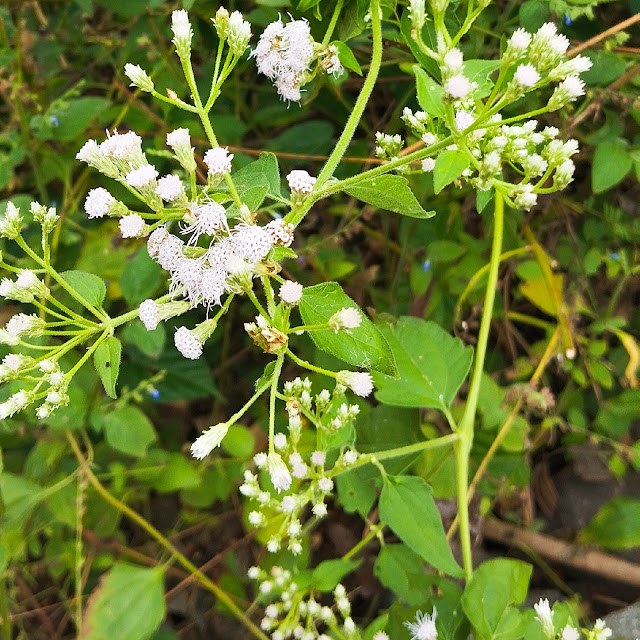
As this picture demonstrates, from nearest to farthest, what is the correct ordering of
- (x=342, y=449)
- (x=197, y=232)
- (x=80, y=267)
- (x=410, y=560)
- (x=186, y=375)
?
(x=197, y=232) < (x=342, y=449) < (x=410, y=560) < (x=80, y=267) < (x=186, y=375)

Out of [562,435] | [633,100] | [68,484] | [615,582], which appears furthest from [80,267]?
[615,582]

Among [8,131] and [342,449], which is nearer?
[342,449]

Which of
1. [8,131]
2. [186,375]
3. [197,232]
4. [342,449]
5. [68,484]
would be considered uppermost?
[197,232]

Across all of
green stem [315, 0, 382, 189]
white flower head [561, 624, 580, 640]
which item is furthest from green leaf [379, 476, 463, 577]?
green stem [315, 0, 382, 189]

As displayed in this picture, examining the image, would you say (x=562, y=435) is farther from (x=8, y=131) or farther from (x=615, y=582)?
(x=8, y=131)

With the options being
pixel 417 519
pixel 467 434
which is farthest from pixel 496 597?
pixel 467 434

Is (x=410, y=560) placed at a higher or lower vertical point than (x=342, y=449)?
lower

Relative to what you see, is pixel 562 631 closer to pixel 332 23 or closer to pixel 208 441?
pixel 208 441
